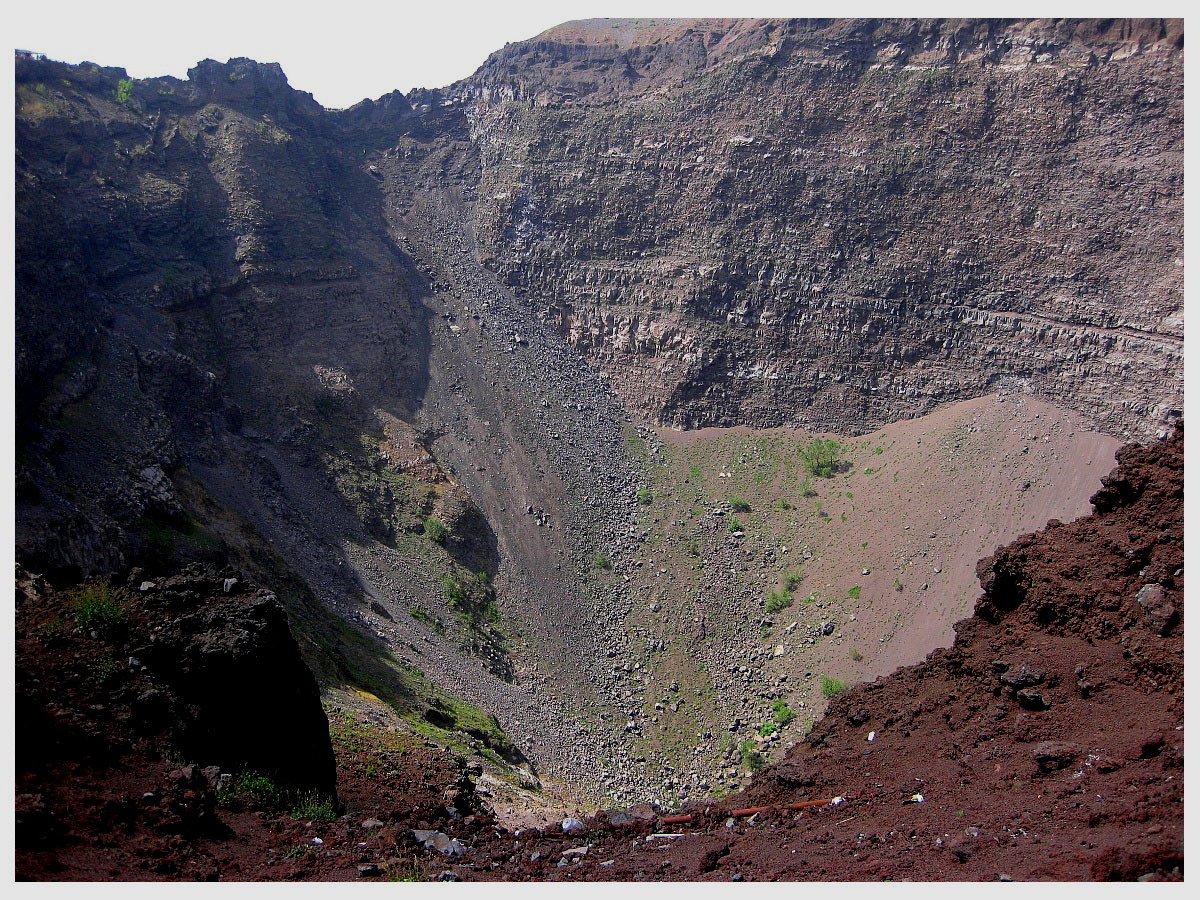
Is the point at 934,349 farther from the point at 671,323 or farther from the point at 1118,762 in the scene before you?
the point at 1118,762

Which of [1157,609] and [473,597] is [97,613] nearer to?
[1157,609]

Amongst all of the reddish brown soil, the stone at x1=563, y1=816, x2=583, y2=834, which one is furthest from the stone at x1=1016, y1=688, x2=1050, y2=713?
the stone at x1=563, y1=816, x2=583, y2=834

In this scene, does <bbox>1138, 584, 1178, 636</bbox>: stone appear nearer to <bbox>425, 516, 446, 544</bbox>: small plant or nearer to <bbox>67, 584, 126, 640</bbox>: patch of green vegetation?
<bbox>67, 584, 126, 640</bbox>: patch of green vegetation

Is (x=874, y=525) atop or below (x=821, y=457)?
below

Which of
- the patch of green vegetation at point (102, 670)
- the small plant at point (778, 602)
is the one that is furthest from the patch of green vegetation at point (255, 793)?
the small plant at point (778, 602)

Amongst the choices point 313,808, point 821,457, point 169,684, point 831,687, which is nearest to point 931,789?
point 313,808

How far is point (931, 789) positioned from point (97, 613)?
50.0 feet

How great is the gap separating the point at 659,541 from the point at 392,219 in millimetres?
33883

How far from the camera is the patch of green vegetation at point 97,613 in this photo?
15641 mm

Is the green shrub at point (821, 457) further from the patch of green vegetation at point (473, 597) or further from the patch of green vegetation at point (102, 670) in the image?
the patch of green vegetation at point (102, 670)

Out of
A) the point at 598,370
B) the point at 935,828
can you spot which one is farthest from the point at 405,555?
the point at 935,828

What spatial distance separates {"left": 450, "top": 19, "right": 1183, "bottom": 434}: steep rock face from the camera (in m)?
50.0

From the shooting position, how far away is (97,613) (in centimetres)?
1569

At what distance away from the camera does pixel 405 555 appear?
1829 inches
